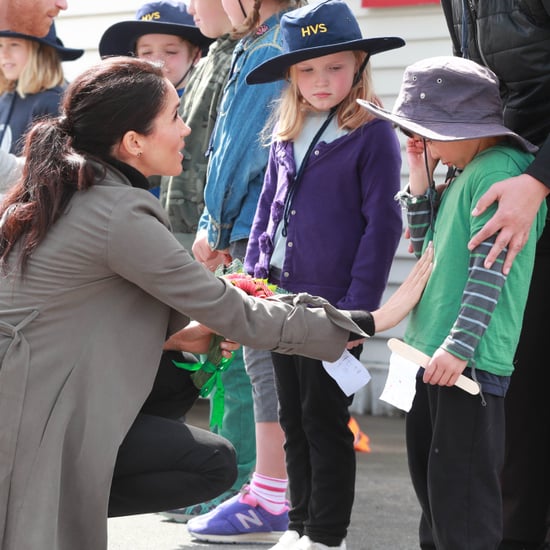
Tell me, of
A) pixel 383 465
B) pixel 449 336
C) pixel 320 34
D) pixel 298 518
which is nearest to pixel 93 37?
pixel 383 465

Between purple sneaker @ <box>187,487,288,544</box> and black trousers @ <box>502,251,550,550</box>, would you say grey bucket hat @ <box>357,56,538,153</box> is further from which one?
purple sneaker @ <box>187,487,288,544</box>

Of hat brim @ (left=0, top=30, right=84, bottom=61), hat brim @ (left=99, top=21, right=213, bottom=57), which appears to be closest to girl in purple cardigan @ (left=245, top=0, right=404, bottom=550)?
hat brim @ (left=99, top=21, right=213, bottom=57)

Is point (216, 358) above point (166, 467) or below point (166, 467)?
above

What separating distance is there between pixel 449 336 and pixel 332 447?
879 mm

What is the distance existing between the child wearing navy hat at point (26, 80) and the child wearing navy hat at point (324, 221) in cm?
187

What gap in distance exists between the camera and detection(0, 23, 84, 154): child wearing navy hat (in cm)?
545

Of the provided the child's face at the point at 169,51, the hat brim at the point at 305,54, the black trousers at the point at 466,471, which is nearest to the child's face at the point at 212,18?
the child's face at the point at 169,51

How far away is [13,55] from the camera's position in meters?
5.68

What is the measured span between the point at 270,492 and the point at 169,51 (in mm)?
2192

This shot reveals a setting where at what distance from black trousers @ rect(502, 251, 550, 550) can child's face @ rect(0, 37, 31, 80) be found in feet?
10.8

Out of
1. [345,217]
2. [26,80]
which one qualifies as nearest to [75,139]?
[345,217]

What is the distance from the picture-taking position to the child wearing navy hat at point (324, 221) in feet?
12.1

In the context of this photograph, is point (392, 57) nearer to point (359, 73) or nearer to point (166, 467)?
point (359, 73)

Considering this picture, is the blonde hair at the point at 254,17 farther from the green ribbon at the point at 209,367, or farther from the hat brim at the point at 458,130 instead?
the green ribbon at the point at 209,367
